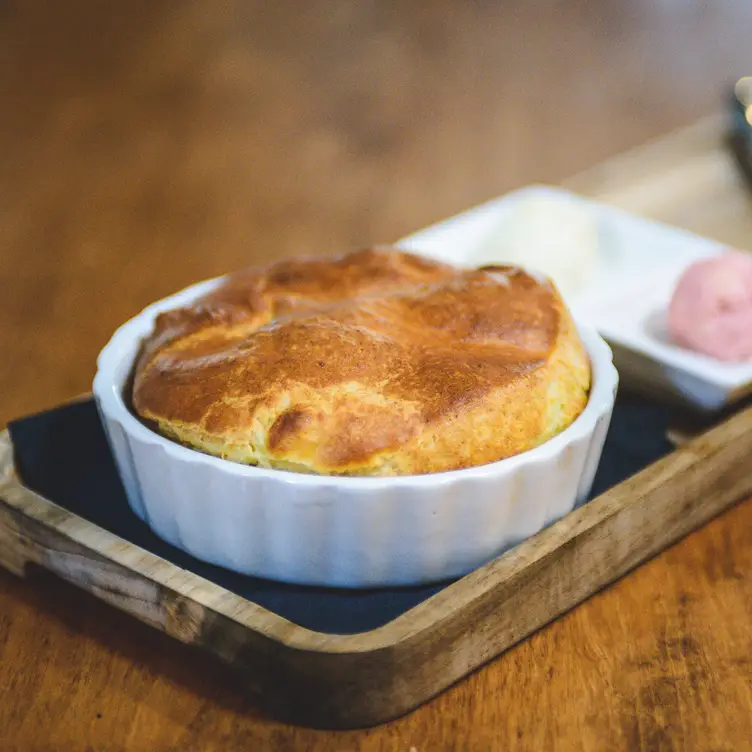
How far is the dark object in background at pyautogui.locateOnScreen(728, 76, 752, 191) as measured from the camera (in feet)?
6.59

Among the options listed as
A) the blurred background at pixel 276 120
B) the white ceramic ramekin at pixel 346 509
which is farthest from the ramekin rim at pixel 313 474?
the blurred background at pixel 276 120

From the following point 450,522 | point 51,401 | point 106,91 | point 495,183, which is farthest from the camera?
point 106,91

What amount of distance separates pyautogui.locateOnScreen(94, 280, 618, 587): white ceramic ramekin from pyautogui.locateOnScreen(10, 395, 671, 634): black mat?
0.5 inches

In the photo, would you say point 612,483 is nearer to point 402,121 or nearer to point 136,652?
point 136,652

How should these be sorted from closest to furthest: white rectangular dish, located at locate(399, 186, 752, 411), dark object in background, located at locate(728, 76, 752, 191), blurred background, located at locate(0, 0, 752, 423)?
1. white rectangular dish, located at locate(399, 186, 752, 411)
2. blurred background, located at locate(0, 0, 752, 423)
3. dark object in background, located at locate(728, 76, 752, 191)

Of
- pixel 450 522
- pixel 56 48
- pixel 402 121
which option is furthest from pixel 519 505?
pixel 56 48

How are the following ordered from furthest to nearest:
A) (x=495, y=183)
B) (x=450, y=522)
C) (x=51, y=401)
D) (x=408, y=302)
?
(x=495, y=183)
(x=51, y=401)
(x=408, y=302)
(x=450, y=522)

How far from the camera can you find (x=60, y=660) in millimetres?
791

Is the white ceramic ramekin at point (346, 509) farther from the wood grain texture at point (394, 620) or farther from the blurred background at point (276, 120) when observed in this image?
the blurred background at point (276, 120)

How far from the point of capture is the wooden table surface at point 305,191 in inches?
29.0

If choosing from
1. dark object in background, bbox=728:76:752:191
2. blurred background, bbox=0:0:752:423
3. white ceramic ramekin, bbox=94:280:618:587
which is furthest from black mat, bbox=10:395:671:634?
dark object in background, bbox=728:76:752:191

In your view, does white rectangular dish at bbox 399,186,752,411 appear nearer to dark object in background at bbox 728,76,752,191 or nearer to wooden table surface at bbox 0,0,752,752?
wooden table surface at bbox 0,0,752,752

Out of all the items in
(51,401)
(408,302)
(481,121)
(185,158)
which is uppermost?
(408,302)

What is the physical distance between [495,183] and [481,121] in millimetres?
438
